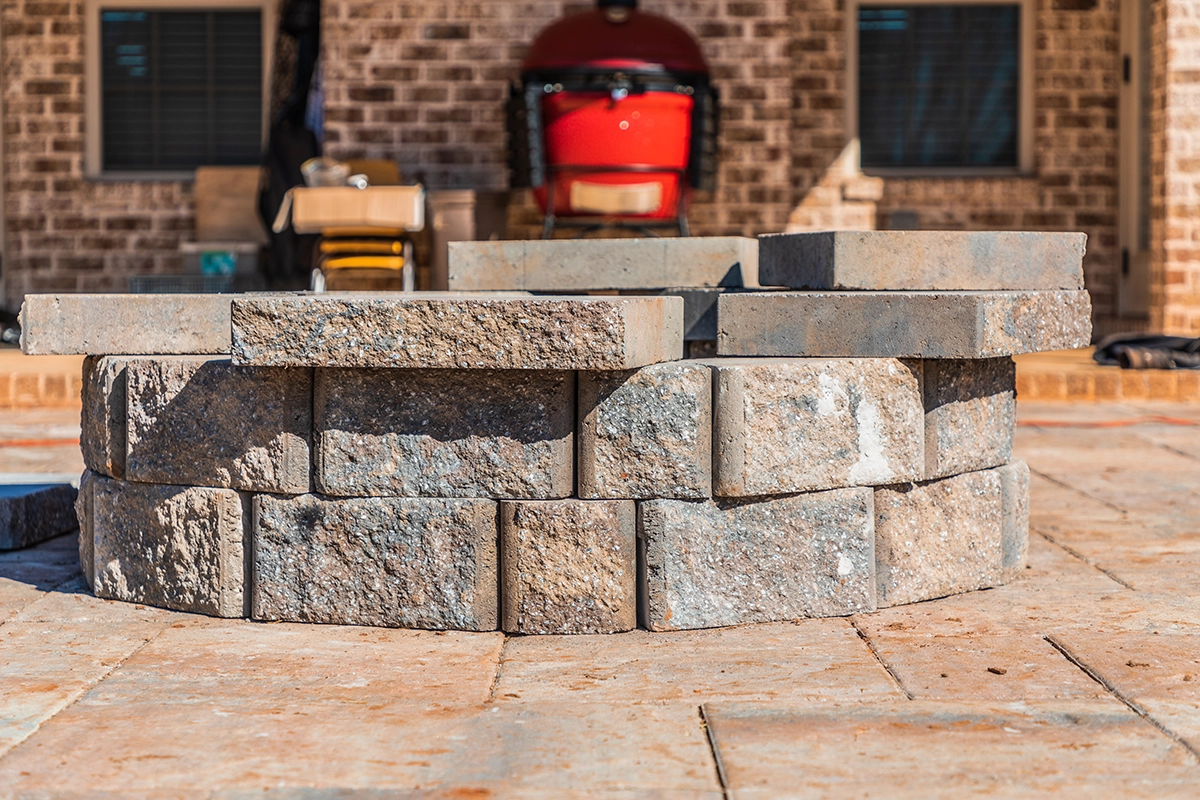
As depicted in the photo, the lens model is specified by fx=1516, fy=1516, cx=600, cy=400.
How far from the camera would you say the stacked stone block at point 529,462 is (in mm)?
3158

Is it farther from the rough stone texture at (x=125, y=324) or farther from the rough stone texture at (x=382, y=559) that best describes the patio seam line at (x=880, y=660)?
the rough stone texture at (x=125, y=324)

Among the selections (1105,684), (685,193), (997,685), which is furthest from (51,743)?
(685,193)

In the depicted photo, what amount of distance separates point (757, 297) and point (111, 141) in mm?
8763

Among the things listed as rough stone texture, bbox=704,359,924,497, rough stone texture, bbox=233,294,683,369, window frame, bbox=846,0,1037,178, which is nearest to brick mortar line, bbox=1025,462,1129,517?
rough stone texture, bbox=704,359,924,497

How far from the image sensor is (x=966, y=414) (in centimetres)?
362

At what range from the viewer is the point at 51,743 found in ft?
7.98

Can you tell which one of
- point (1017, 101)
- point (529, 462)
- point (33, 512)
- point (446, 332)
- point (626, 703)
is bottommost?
point (626, 703)

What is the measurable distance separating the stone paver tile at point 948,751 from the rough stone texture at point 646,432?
674 millimetres

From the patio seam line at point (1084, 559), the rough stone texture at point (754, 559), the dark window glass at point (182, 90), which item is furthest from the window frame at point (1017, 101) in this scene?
the rough stone texture at point (754, 559)

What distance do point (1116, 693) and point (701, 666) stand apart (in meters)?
0.77

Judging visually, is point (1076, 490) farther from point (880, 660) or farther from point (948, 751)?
point (948, 751)

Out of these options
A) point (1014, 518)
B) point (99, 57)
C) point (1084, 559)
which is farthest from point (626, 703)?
point (99, 57)

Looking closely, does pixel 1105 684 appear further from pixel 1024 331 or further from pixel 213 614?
pixel 213 614

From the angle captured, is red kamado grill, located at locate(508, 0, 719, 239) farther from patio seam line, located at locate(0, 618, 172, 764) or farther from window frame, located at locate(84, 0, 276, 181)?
patio seam line, located at locate(0, 618, 172, 764)
